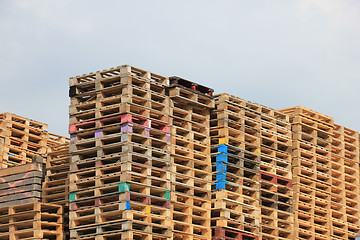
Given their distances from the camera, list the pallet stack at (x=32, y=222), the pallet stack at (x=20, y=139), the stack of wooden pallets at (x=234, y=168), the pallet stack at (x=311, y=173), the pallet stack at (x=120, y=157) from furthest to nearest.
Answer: the pallet stack at (x=311, y=173)
the pallet stack at (x=20, y=139)
the stack of wooden pallets at (x=234, y=168)
the pallet stack at (x=32, y=222)
the pallet stack at (x=120, y=157)

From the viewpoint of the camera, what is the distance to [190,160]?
33.8 m

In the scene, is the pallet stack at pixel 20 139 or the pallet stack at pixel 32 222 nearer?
the pallet stack at pixel 32 222

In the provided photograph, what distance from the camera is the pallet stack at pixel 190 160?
3278 cm

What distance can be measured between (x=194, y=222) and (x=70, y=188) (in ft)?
18.4

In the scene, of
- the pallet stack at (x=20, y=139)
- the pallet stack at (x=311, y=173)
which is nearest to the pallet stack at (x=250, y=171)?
the pallet stack at (x=311, y=173)

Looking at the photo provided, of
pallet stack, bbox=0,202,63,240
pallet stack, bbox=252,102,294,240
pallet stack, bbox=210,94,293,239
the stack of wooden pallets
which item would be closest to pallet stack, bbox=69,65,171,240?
pallet stack, bbox=0,202,63,240

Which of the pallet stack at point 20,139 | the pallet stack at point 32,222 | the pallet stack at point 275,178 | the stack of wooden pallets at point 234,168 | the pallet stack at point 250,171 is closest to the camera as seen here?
the pallet stack at point 32,222

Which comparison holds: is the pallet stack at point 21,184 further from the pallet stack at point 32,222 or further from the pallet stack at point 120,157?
the pallet stack at point 120,157

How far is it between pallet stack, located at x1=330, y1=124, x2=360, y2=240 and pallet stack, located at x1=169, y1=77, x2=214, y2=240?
29.1 feet

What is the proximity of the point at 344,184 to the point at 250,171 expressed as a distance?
7.61 m

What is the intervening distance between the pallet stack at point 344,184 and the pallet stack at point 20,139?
14.8 metres

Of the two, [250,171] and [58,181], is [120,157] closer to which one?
[58,181]

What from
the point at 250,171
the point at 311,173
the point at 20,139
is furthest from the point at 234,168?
the point at 20,139

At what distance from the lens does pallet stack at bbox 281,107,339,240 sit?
38406 mm
